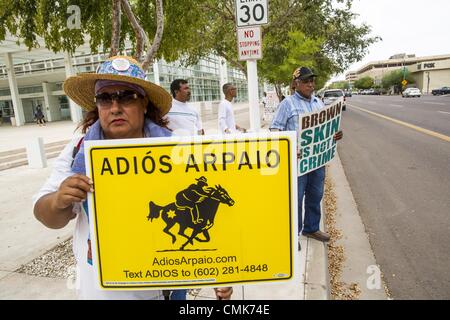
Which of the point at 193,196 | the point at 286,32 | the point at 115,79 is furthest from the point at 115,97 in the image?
the point at 286,32

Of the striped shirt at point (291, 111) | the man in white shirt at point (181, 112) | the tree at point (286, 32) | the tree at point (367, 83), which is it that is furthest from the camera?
the tree at point (367, 83)

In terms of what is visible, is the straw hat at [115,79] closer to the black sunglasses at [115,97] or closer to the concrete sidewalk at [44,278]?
the black sunglasses at [115,97]

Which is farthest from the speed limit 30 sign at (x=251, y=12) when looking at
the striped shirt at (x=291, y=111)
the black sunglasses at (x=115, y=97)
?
the black sunglasses at (x=115, y=97)

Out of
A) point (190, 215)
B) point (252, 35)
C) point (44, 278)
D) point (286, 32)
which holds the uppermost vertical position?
point (286, 32)

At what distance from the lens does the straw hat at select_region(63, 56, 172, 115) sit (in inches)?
60.6

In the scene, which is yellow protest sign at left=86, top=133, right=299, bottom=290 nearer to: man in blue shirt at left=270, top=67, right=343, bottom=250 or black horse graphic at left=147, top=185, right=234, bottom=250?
black horse graphic at left=147, top=185, right=234, bottom=250

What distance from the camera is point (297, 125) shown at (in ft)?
11.5

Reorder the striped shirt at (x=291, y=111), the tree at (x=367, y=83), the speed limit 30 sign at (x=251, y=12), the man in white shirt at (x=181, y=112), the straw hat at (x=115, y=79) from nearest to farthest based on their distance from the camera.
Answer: the straw hat at (x=115, y=79) < the striped shirt at (x=291, y=111) < the speed limit 30 sign at (x=251, y=12) < the man in white shirt at (x=181, y=112) < the tree at (x=367, y=83)

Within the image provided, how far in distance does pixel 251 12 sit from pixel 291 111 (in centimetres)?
138

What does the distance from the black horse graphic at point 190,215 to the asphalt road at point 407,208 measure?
2424mm

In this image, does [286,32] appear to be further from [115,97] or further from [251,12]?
[115,97]

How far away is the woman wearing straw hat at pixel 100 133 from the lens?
4.69 feet

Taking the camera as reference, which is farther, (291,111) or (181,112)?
(181,112)
